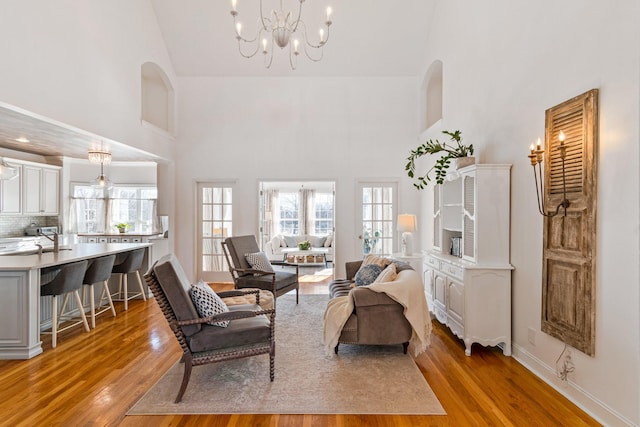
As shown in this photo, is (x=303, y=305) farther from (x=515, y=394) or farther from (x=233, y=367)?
(x=515, y=394)

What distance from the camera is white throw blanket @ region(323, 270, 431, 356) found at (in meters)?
3.29

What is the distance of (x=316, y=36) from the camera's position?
605cm

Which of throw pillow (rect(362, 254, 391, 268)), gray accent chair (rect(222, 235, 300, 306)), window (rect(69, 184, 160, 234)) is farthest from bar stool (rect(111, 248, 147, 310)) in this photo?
window (rect(69, 184, 160, 234))

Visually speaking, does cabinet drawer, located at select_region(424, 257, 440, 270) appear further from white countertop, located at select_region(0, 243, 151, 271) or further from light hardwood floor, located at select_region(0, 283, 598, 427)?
white countertop, located at select_region(0, 243, 151, 271)

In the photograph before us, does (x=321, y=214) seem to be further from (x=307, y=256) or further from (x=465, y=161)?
(x=465, y=161)

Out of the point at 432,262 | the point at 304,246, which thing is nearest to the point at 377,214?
the point at 432,262

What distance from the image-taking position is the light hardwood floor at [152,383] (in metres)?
2.44

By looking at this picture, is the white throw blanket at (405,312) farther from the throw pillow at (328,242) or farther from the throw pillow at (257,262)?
the throw pillow at (328,242)

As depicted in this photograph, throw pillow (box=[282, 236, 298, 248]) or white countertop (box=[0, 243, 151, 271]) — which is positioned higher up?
white countertop (box=[0, 243, 151, 271])

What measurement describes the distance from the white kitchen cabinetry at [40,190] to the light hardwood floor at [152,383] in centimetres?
437

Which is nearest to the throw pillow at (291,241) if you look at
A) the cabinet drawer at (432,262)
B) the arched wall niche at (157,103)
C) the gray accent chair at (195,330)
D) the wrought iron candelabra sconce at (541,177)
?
the arched wall niche at (157,103)

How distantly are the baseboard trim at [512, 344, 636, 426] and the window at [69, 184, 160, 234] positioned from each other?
816 cm

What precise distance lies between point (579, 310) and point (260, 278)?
142 inches

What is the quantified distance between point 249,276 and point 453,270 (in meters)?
2.74
